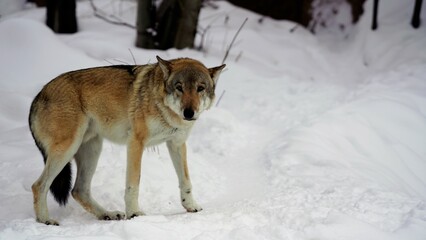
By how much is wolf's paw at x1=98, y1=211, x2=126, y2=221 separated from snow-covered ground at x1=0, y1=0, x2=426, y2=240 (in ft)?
0.63

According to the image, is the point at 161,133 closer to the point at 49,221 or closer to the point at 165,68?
the point at 165,68

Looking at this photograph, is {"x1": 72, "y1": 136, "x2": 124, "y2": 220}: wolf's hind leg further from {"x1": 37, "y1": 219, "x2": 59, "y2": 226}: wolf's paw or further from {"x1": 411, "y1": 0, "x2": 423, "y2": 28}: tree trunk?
{"x1": 411, "y1": 0, "x2": 423, "y2": 28}: tree trunk

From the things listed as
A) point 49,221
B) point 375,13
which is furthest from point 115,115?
point 375,13

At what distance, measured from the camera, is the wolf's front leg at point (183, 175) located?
5.02 m

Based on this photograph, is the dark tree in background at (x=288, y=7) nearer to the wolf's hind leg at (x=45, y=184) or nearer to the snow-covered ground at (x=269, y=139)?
the snow-covered ground at (x=269, y=139)

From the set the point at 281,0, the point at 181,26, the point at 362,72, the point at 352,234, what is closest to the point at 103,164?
the point at 352,234

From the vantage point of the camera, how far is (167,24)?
980cm

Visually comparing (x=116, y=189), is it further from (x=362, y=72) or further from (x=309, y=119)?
(x=362, y=72)

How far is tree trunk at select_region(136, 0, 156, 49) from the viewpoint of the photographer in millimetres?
9680

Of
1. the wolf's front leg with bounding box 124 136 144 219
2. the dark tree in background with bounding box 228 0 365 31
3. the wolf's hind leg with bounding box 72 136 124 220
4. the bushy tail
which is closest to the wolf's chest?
the wolf's front leg with bounding box 124 136 144 219

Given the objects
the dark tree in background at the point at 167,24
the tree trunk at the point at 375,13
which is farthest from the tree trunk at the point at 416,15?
the dark tree in background at the point at 167,24

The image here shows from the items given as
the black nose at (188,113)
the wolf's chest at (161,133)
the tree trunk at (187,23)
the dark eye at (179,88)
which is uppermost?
the dark eye at (179,88)

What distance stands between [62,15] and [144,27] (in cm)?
179

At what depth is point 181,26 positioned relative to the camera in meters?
9.69
